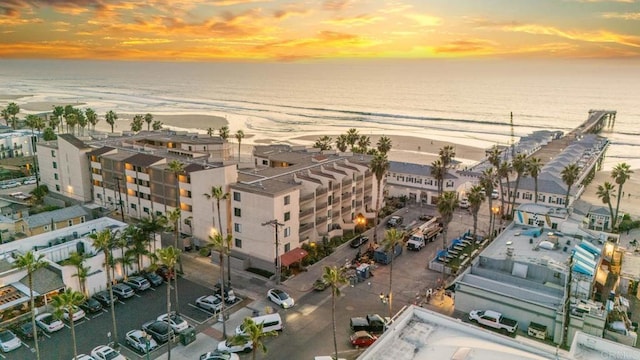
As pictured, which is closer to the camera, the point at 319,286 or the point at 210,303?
the point at 210,303

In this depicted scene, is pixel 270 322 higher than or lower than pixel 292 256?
lower

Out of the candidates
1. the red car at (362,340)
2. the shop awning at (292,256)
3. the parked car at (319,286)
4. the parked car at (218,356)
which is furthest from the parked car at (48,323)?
the red car at (362,340)

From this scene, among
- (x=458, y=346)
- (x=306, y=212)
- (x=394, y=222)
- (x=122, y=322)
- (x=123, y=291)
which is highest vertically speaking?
(x=458, y=346)

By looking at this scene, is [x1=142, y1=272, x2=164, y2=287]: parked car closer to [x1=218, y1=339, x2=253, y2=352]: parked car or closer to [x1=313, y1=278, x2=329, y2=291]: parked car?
[x1=218, y1=339, x2=253, y2=352]: parked car

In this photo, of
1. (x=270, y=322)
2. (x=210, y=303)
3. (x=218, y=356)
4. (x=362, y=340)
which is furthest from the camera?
(x=210, y=303)

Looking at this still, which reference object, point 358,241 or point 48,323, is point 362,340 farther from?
point 48,323

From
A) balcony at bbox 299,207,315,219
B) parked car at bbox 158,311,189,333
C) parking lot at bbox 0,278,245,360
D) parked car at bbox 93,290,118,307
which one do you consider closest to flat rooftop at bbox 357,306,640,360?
parked car at bbox 158,311,189,333

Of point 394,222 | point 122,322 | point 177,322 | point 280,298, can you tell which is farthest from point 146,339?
point 394,222

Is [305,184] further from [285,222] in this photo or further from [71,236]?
[71,236]
